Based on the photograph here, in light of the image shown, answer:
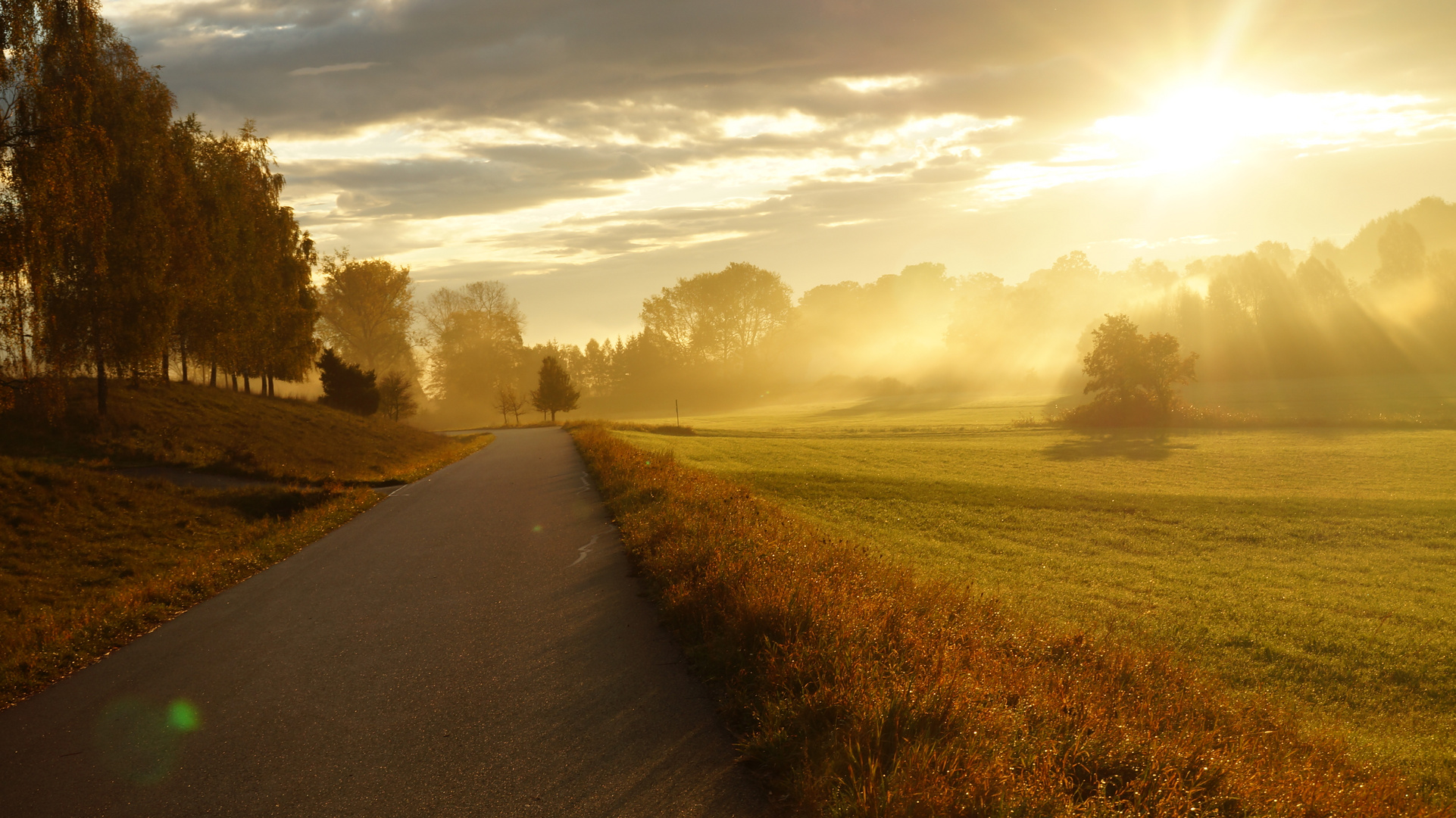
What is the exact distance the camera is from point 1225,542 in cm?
1792

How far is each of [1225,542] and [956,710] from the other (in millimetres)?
16980

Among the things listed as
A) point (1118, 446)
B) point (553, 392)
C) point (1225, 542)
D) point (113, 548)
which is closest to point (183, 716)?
point (113, 548)

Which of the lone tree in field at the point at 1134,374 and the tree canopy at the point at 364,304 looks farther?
the tree canopy at the point at 364,304

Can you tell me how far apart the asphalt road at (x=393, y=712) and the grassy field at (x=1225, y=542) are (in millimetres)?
6821

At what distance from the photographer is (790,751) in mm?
4672

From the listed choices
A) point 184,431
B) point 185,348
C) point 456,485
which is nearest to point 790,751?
point 456,485

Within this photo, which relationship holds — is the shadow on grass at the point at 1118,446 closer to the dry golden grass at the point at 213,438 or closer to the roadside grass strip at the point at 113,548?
the dry golden grass at the point at 213,438

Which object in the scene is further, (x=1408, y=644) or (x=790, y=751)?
(x=1408, y=644)

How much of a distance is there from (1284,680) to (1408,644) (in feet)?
9.55

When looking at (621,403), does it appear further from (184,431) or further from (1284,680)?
(1284,680)

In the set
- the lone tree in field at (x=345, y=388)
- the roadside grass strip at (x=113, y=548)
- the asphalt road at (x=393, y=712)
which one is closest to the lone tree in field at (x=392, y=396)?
the lone tree in field at (x=345, y=388)

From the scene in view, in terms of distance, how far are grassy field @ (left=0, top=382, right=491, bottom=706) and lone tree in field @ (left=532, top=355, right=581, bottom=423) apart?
38236 millimetres

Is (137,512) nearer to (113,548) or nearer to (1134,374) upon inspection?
(113,548)

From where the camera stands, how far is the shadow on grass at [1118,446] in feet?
117
